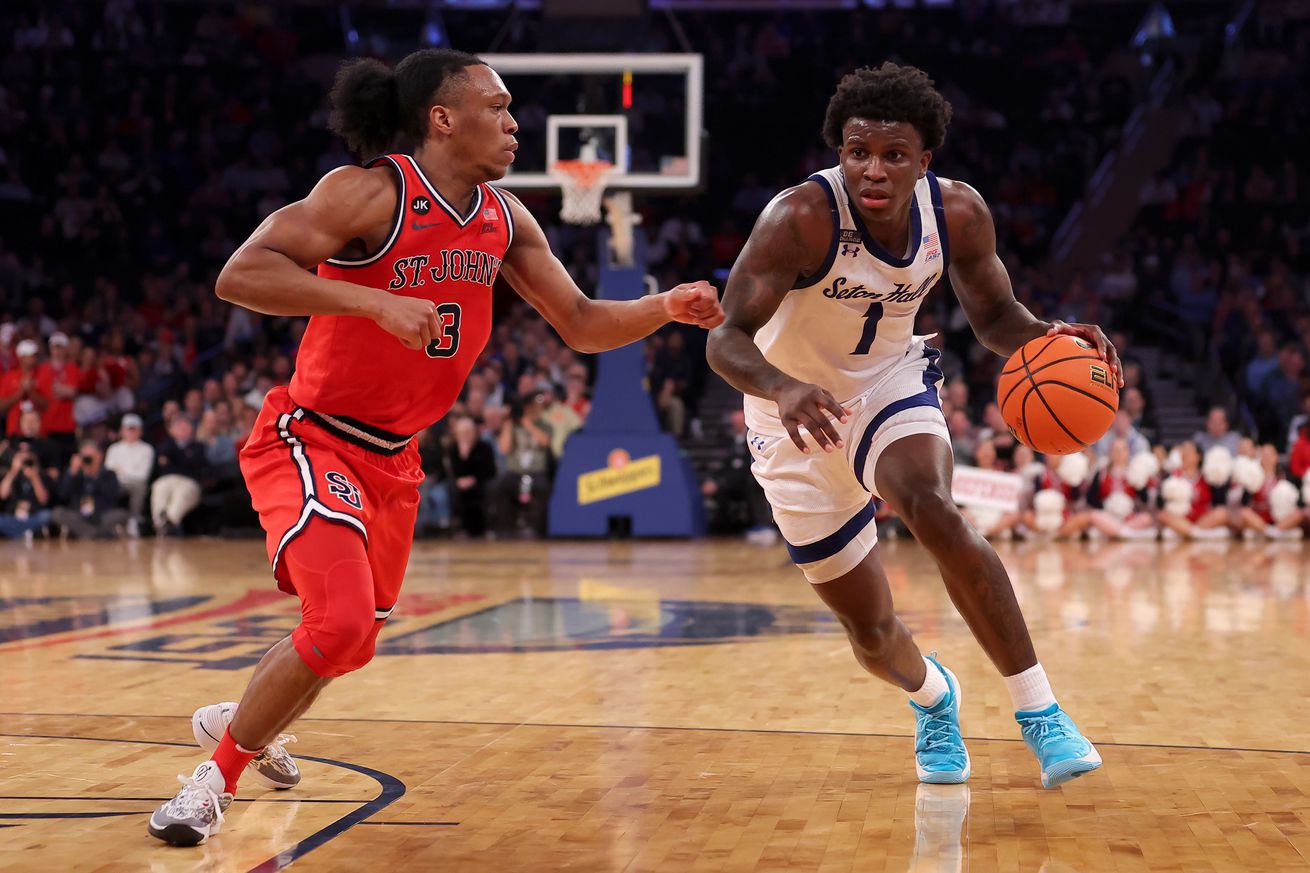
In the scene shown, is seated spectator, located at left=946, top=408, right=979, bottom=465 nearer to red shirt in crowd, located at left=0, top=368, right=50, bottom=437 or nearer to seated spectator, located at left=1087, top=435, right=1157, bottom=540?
seated spectator, located at left=1087, top=435, right=1157, bottom=540

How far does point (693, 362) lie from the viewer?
61.2 ft

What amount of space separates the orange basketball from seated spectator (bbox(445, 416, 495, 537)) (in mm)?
11696

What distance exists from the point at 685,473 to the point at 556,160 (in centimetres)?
349

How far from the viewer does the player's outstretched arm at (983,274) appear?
196 inches

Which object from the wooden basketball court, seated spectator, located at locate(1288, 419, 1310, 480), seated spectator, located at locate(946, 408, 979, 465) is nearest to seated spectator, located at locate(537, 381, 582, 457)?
seated spectator, located at locate(946, 408, 979, 465)

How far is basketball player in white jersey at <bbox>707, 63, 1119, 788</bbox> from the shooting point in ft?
14.7

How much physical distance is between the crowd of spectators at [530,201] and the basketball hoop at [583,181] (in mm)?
2082

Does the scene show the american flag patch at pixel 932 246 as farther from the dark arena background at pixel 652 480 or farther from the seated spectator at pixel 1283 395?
the seated spectator at pixel 1283 395

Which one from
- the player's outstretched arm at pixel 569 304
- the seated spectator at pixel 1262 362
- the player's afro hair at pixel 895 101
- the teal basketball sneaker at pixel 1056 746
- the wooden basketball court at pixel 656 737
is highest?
the player's afro hair at pixel 895 101

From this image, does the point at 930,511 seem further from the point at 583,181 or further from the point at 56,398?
the point at 56,398

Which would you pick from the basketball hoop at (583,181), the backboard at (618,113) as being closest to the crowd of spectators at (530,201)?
the backboard at (618,113)

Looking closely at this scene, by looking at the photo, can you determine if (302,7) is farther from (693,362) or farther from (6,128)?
(693,362)

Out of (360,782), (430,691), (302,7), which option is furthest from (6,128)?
(360,782)

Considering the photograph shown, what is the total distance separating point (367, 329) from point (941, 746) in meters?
2.18
